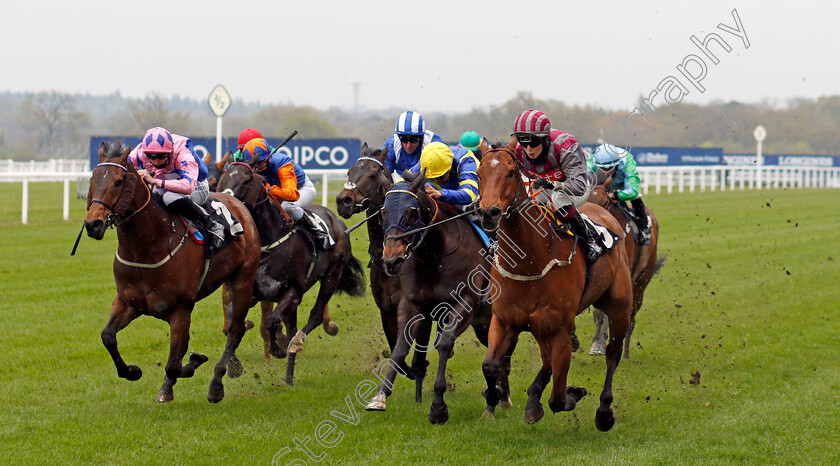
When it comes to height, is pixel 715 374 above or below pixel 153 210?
below

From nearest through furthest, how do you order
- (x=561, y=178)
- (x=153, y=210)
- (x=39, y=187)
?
1. (x=561, y=178)
2. (x=153, y=210)
3. (x=39, y=187)

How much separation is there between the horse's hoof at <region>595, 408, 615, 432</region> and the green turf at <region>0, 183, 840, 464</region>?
0.07 m

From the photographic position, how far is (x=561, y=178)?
4973 millimetres

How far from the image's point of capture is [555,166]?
16.3ft

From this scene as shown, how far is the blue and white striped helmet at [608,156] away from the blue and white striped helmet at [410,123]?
6.49 ft

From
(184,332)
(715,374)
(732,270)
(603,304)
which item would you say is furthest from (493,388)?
(732,270)

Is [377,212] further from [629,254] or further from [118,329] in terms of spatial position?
[629,254]

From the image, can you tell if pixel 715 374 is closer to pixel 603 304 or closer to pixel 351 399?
pixel 603 304

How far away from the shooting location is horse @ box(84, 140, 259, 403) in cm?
501

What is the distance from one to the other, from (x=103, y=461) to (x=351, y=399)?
1830 millimetres

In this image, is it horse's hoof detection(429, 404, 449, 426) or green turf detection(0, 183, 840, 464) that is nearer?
green turf detection(0, 183, 840, 464)

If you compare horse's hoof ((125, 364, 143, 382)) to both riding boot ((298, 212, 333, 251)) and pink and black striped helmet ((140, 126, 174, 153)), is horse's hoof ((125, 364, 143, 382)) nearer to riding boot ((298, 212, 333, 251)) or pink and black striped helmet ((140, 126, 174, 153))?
pink and black striped helmet ((140, 126, 174, 153))

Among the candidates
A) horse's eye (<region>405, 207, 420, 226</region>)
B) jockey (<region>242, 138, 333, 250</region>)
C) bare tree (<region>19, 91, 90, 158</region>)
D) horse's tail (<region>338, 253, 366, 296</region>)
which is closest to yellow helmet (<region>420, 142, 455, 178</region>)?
horse's eye (<region>405, 207, 420, 226</region>)

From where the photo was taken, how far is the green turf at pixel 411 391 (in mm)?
4711
